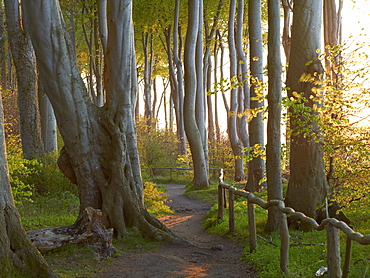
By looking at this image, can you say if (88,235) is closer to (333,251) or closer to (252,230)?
(252,230)

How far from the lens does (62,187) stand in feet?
45.2

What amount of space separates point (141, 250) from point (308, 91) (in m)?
4.48

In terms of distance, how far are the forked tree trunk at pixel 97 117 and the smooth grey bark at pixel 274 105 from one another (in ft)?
7.47

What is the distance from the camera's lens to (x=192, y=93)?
56.8 feet

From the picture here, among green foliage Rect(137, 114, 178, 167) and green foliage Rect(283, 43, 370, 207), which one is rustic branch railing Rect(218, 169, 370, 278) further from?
green foliage Rect(137, 114, 178, 167)

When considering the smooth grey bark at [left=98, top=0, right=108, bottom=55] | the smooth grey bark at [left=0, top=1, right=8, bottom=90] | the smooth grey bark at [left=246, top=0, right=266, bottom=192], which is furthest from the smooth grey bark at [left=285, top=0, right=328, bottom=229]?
the smooth grey bark at [left=0, top=1, right=8, bottom=90]

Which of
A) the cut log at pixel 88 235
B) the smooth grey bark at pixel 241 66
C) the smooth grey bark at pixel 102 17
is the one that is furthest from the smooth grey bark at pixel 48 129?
the cut log at pixel 88 235

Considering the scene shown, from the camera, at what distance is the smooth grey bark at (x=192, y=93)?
55.3ft

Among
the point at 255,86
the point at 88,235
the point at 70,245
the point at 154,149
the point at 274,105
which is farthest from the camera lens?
the point at 154,149

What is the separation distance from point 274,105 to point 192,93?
9396 millimetres

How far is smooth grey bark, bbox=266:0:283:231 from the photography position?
8105 millimetres

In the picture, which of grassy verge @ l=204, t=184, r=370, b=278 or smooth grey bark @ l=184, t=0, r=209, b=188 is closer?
grassy verge @ l=204, t=184, r=370, b=278

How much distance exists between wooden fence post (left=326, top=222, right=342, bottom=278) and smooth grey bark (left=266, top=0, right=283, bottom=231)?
3320mm

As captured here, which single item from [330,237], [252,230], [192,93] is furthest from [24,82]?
[330,237]
